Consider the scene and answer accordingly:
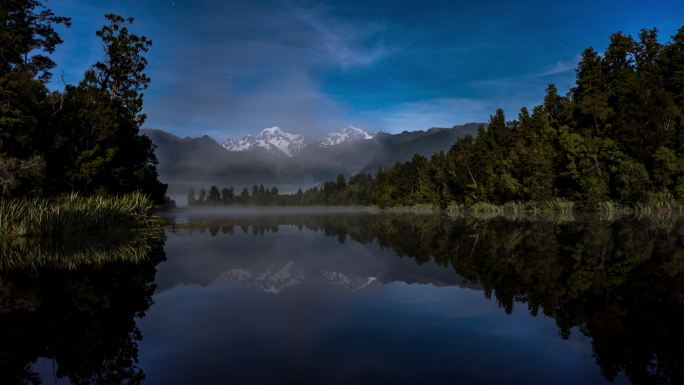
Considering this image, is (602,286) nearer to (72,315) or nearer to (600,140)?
(72,315)

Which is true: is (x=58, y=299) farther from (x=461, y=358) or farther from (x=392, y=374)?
(x=461, y=358)

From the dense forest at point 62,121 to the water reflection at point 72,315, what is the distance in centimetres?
1047

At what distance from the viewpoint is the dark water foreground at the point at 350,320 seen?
17.7 feet

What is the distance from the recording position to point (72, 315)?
8.23 metres

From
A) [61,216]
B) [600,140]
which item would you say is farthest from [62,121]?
[600,140]

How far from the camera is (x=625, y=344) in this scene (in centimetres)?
601

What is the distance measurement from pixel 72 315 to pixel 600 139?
180 ft

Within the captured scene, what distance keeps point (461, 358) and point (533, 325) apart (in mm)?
2231

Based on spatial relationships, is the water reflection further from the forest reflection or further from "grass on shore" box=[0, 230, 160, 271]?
the forest reflection

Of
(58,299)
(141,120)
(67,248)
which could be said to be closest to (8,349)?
(58,299)

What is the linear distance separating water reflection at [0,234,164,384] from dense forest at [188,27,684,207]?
160 feet

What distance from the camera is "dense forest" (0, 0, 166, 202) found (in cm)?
2344

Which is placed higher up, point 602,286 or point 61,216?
point 61,216

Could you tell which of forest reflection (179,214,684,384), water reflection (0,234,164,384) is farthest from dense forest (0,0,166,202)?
forest reflection (179,214,684,384)
